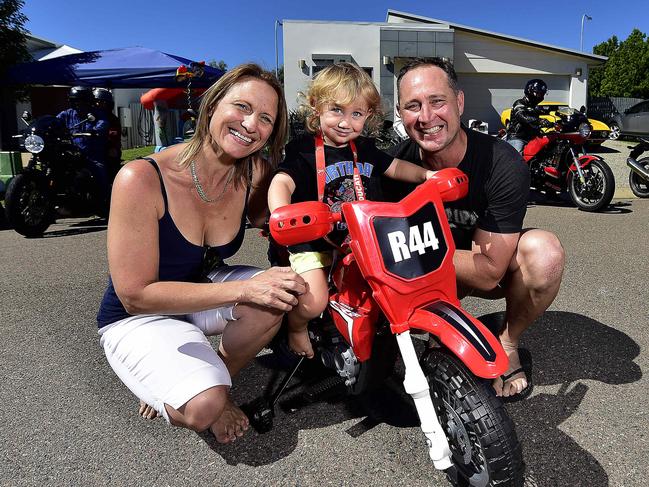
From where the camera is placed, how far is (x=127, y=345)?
6.69ft

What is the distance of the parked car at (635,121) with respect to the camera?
17438mm

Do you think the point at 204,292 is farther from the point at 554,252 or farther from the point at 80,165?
the point at 80,165

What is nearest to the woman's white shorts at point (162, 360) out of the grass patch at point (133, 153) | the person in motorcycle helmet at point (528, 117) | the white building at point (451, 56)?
the person in motorcycle helmet at point (528, 117)

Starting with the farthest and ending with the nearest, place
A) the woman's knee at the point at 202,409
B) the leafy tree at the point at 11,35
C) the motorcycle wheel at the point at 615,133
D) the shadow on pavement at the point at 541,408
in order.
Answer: the motorcycle wheel at the point at 615,133
the leafy tree at the point at 11,35
the shadow on pavement at the point at 541,408
the woman's knee at the point at 202,409

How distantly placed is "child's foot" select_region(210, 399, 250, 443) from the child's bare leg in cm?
34

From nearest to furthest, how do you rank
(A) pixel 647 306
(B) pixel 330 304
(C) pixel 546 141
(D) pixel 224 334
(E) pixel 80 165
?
(B) pixel 330 304 < (D) pixel 224 334 < (A) pixel 647 306 < (E) pixel 80 165 < (C) pixel 546 141

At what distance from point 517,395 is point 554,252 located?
66 centimetres

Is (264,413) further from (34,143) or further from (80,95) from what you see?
(80,95)

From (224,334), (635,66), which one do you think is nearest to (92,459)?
(224,334)

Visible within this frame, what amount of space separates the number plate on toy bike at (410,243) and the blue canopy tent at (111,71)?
8430 mm

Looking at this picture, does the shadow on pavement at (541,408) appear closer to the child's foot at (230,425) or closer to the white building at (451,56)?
the child's foot at (230,425)

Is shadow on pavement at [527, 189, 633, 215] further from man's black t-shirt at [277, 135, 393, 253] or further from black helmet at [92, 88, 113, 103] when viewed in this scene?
black helmet at [92, 88, 113, 103]

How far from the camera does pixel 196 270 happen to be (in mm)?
2311

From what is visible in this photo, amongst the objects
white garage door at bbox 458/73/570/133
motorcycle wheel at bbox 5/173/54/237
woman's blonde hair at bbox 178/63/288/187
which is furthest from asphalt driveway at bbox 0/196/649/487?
white garage door at bbox 458/73/570/133
